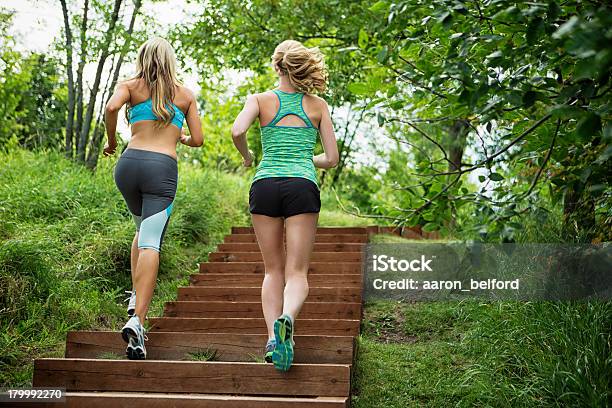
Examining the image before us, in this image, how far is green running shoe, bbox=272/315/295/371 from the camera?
3.71 m

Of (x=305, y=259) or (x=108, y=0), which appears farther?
(x=108, y=0)

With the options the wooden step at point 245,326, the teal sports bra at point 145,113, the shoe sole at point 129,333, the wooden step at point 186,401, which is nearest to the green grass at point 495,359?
the wooden step at point 245,326

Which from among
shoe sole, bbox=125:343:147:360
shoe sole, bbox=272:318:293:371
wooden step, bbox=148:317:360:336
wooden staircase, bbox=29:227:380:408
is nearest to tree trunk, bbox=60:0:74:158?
wooden staircase, bbox=29:227:380:408

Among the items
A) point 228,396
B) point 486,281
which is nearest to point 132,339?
point 228,396

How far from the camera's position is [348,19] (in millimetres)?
8531

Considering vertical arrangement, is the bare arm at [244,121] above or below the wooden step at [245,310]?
above

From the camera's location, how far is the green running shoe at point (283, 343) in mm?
3709

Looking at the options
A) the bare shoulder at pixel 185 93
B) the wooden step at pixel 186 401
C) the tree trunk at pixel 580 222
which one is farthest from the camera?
the tree trunk at pixel 580 222

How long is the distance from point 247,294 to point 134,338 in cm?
229

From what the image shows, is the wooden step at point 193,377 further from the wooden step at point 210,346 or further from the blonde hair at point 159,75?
the blonde hair at point 159,75

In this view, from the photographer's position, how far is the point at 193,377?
13.1 feet

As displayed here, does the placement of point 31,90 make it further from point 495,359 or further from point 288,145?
point 495,359

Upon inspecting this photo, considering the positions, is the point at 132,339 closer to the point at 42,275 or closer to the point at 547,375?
the point at 42,275

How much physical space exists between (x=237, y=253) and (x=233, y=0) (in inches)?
164
